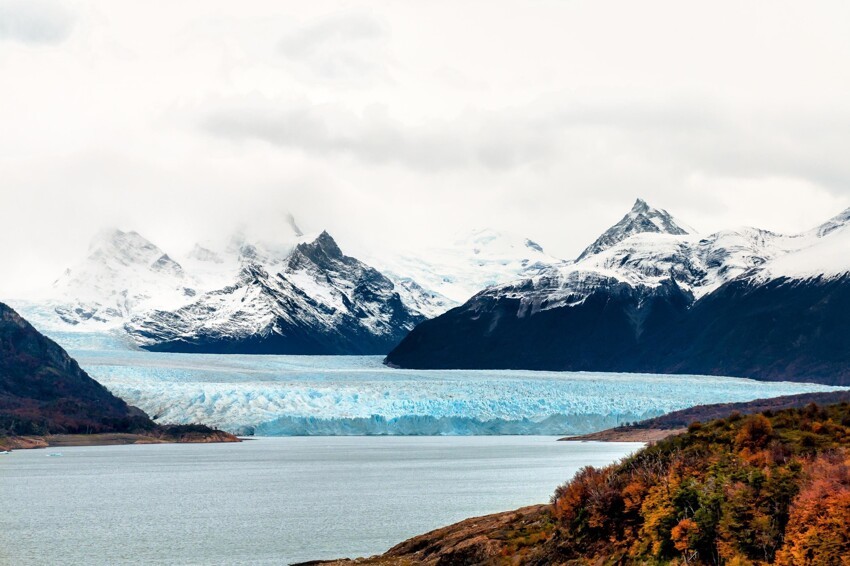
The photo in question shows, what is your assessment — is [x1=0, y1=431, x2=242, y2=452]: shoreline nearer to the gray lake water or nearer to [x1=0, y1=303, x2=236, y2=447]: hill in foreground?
[x1=0, y1=303, x2=236, y2=447]: hill in foreground

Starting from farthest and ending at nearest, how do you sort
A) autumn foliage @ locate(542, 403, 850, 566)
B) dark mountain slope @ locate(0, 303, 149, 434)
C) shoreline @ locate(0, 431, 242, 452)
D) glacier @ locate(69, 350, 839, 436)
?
1. dark mountain slope @ locate(0, 303, 149, 434)
2. shoreline @ locate(0, 431, 242, 452)
3. glacier @ locate(69, 350, 839, 436)
4. autumn foliage @ locate(542, 403, 850, 566)

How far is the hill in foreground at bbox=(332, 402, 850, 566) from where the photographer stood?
81.5ft

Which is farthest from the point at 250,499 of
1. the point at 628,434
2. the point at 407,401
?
the point at 628,434

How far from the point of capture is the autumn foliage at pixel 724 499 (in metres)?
24.7

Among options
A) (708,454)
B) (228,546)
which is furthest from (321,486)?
(708,454)

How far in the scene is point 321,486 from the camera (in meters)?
82.6

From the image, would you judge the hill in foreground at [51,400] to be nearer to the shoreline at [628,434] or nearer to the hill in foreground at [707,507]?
the shoreline at [628,434]

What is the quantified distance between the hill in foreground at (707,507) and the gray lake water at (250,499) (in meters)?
16.2

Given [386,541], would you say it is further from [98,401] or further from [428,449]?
[98,401]

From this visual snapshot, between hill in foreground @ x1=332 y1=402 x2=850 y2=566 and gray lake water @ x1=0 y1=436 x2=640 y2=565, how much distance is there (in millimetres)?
16235

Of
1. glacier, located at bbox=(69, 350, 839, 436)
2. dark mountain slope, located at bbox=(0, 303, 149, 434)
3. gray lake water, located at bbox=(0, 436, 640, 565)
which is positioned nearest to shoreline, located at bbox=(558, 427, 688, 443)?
glacier, located at bbox=(69, 350, 839, 436)

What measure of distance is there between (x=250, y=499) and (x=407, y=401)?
Answer: 6262 centimetres

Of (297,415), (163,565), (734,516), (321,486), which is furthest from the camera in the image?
(297,415)

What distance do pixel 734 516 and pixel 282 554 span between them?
26015 mm
